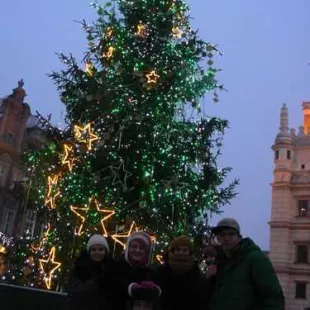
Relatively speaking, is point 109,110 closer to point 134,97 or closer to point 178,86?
point 134,97

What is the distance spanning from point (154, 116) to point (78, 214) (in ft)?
8.70

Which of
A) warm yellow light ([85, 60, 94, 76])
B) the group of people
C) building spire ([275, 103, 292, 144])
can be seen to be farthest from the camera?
building spire ([275, 103, 292, 144])

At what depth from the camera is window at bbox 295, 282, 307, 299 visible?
26109 mm

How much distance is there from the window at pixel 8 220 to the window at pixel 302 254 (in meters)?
17.2

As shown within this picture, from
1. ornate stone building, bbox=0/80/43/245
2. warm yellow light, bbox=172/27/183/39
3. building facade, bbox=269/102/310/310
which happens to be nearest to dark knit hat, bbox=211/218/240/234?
warm yellow light, bbox=172/27/183/39

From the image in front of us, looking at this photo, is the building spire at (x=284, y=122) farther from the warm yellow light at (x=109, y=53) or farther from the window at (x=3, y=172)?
the warm yellow light at (x=109, y=53)

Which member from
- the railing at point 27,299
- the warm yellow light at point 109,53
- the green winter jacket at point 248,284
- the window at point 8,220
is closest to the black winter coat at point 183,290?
the green winter jacket at point 248,284

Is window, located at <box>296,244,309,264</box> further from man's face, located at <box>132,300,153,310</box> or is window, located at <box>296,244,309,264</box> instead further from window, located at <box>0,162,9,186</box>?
Answer: man's face, located at <box>132,300,153,310</box>

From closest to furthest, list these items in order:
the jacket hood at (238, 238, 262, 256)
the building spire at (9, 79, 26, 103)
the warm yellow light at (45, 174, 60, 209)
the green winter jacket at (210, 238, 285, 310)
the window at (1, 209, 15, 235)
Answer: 1. the green winter jacket at (210, 238, 285, 310)
2. the jacket hood at (238, 238, 262, 256)
3. the warm yellow light at (45, 174, 60, 209)
4. the window at (1, 209, 15, 235)
5. the building spire at (9, 79, 26, 103)

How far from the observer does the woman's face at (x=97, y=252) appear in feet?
12.3

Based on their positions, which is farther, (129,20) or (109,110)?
(129,20)

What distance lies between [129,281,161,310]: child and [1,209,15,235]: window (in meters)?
24.4

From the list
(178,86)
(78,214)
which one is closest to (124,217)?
(78,214)

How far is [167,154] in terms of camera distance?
9.72 m
